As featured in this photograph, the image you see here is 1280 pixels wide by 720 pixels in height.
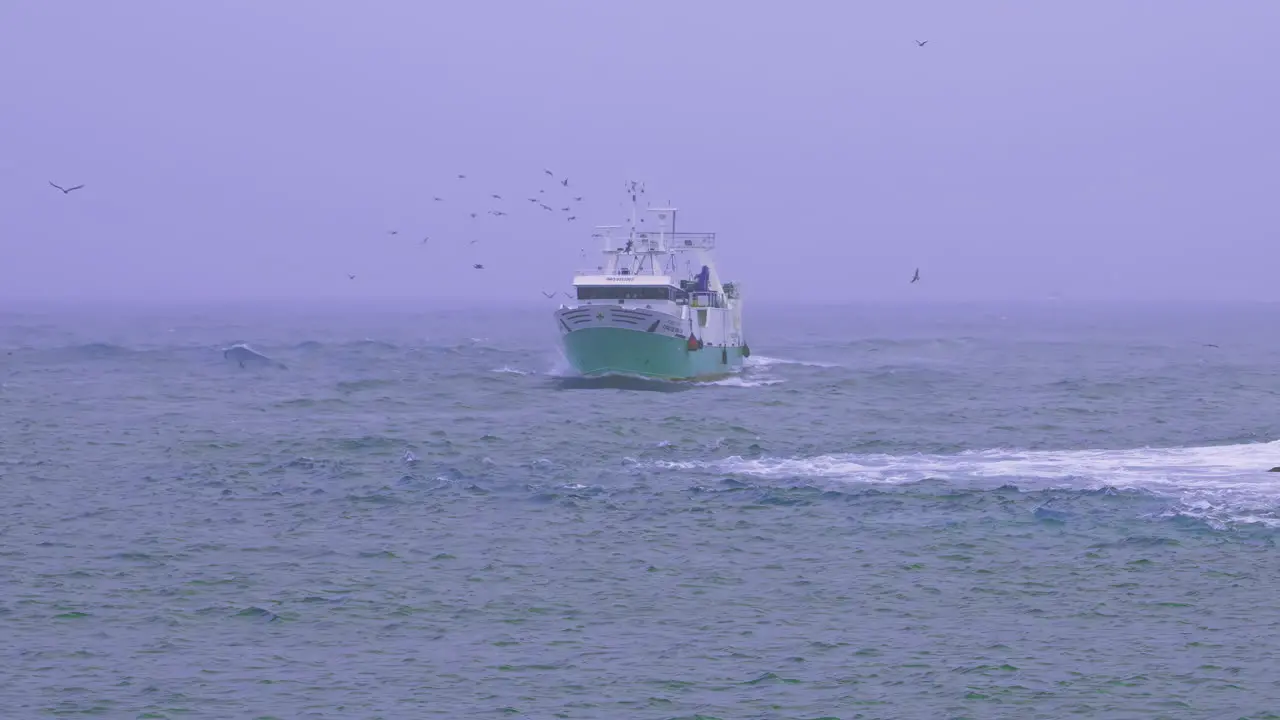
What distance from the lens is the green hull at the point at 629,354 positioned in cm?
7538

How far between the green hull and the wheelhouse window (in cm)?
249

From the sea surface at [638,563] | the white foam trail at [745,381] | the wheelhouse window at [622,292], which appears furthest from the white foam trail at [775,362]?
the sea surface at [638,563]

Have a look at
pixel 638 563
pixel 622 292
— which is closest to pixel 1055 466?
pixel 638 563

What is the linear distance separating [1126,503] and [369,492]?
20510mm

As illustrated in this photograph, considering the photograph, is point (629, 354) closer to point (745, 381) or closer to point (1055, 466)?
point (745, 381)

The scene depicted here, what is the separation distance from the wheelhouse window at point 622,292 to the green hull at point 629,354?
2.49 metres

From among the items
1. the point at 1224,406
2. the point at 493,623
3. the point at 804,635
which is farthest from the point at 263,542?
the point at 1224,406

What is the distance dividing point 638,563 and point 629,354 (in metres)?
45.1

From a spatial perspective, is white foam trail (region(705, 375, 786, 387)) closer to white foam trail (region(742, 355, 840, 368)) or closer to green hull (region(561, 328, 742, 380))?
green hull (region(561, 328, 742, 380))

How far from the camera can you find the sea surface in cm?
2238

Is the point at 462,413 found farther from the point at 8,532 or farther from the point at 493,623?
the point at 493,623

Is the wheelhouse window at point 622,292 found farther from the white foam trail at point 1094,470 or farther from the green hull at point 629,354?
the white foam trail at point 1094,470

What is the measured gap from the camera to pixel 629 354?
249ft

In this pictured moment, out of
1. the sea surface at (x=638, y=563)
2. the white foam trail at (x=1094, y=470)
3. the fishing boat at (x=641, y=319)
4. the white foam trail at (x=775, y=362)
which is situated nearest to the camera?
the sea surface at (x=638, y=563)
